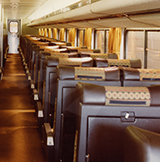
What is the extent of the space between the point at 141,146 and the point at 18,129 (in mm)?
3713

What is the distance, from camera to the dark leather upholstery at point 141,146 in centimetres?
103

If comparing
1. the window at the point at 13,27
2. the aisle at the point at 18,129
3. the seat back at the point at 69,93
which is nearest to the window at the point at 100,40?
the aisle at the point at 18,129

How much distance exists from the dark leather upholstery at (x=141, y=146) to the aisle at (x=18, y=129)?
7.83ft

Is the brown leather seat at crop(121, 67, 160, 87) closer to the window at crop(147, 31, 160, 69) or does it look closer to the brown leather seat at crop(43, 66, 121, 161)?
the brown leather seat at crop(43, 66, 121, 161)

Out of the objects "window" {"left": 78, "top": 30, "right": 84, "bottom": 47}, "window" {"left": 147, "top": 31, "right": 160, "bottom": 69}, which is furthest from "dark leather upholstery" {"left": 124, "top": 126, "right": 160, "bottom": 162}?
"window" {"left": 78, "top": 30, "right": 84, "bottom": 47}

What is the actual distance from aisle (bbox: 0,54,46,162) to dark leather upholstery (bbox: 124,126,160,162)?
94.0 inches

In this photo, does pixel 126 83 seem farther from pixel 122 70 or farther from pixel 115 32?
pixel 115 32

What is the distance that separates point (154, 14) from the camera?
350 centimetres

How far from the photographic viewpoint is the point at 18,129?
15.0 feet

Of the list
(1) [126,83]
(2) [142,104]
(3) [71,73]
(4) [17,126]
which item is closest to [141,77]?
(1) [126,83]

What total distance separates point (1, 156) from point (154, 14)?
7.90 ft

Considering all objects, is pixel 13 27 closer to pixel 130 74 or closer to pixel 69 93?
pixel 69 93

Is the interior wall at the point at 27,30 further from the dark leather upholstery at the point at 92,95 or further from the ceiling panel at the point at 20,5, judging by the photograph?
the dark leather upholstery at the point at 92,95

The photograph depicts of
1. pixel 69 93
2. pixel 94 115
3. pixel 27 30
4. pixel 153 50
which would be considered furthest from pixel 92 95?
pixel 27 30
